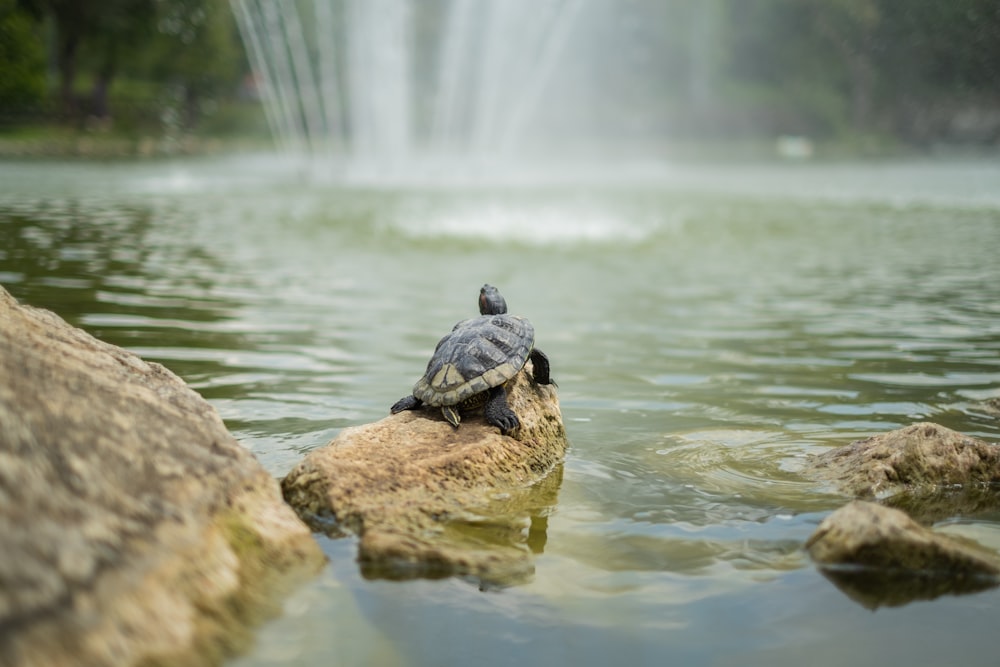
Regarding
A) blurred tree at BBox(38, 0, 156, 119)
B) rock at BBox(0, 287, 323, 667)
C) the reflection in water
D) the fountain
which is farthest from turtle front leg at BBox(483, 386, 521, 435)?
blurred tree at BBox(38, 0, 156, 119)

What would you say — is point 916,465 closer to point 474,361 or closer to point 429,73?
point 474,361

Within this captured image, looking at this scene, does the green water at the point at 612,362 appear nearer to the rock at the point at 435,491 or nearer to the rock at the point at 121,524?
the rock at the point at 435,491

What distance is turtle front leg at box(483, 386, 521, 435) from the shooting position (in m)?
5.46

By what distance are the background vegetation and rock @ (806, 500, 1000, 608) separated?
38.0 m

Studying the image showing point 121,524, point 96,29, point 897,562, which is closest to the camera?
point 121,524

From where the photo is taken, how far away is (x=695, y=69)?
328 ft

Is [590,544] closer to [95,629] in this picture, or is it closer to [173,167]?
[95,629]

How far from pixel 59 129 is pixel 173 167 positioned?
1352 centimetres

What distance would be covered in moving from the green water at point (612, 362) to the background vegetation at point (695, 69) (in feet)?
84.7

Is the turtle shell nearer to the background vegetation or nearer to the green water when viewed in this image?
the green water

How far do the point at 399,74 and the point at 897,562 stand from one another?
136 ft

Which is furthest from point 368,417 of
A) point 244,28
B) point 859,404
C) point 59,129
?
point 244,28

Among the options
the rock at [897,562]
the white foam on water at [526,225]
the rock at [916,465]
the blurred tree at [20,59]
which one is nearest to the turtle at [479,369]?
the rock at [916,465]

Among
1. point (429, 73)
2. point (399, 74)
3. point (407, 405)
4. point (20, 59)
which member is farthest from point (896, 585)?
point (429, 73)
